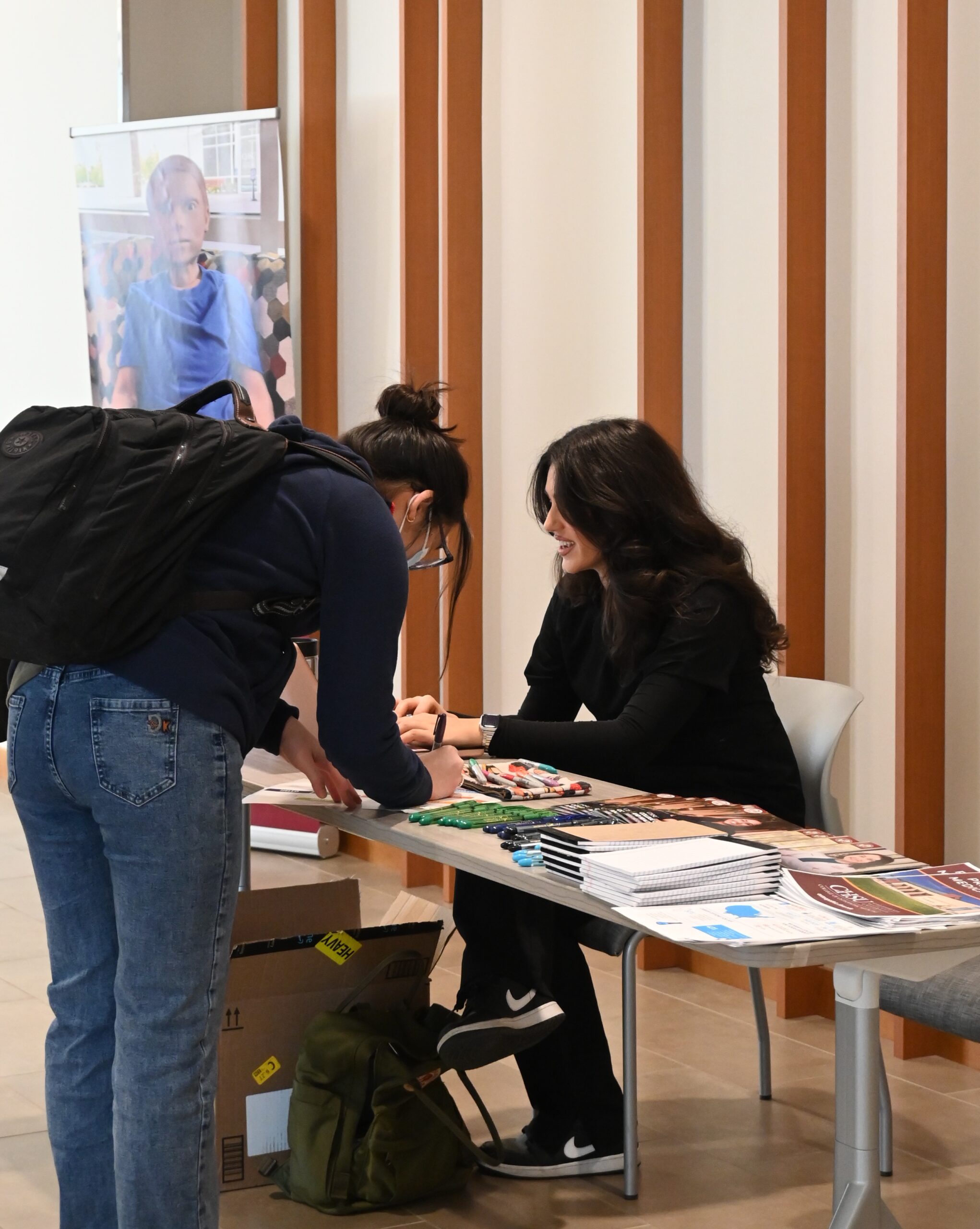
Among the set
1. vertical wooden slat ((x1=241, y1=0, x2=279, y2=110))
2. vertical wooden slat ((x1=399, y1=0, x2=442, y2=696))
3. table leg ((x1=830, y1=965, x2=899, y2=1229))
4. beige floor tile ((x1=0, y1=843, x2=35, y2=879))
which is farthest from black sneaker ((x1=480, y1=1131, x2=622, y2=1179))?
vertical wooden slat ((x1=241, y1=0, x2=279, y2=110))

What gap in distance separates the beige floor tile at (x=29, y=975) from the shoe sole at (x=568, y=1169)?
4.97ft

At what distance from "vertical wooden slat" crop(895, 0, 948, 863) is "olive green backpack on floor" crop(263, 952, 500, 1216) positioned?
49.4 inches

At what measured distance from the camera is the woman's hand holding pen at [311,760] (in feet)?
7.19

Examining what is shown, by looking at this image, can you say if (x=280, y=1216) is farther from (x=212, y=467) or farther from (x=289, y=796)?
(x=212, y=467)

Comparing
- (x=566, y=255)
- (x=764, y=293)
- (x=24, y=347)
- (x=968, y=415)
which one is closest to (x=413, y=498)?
(x=968, y=415)

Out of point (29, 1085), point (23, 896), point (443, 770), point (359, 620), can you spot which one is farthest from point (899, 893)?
point (23, 896)

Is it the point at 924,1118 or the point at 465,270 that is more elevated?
the point at 465,270

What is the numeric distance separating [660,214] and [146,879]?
108 inches

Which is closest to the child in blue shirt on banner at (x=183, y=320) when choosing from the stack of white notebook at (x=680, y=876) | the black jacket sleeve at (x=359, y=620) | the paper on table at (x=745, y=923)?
the black jacket sleeve at (x=359, y=620)

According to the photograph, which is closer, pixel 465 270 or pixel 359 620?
pixel 359 620

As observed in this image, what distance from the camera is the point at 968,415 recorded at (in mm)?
3203

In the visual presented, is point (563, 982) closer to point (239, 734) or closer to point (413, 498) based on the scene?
point (413, 498)

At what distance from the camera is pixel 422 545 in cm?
265

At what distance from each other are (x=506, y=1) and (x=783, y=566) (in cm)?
245
